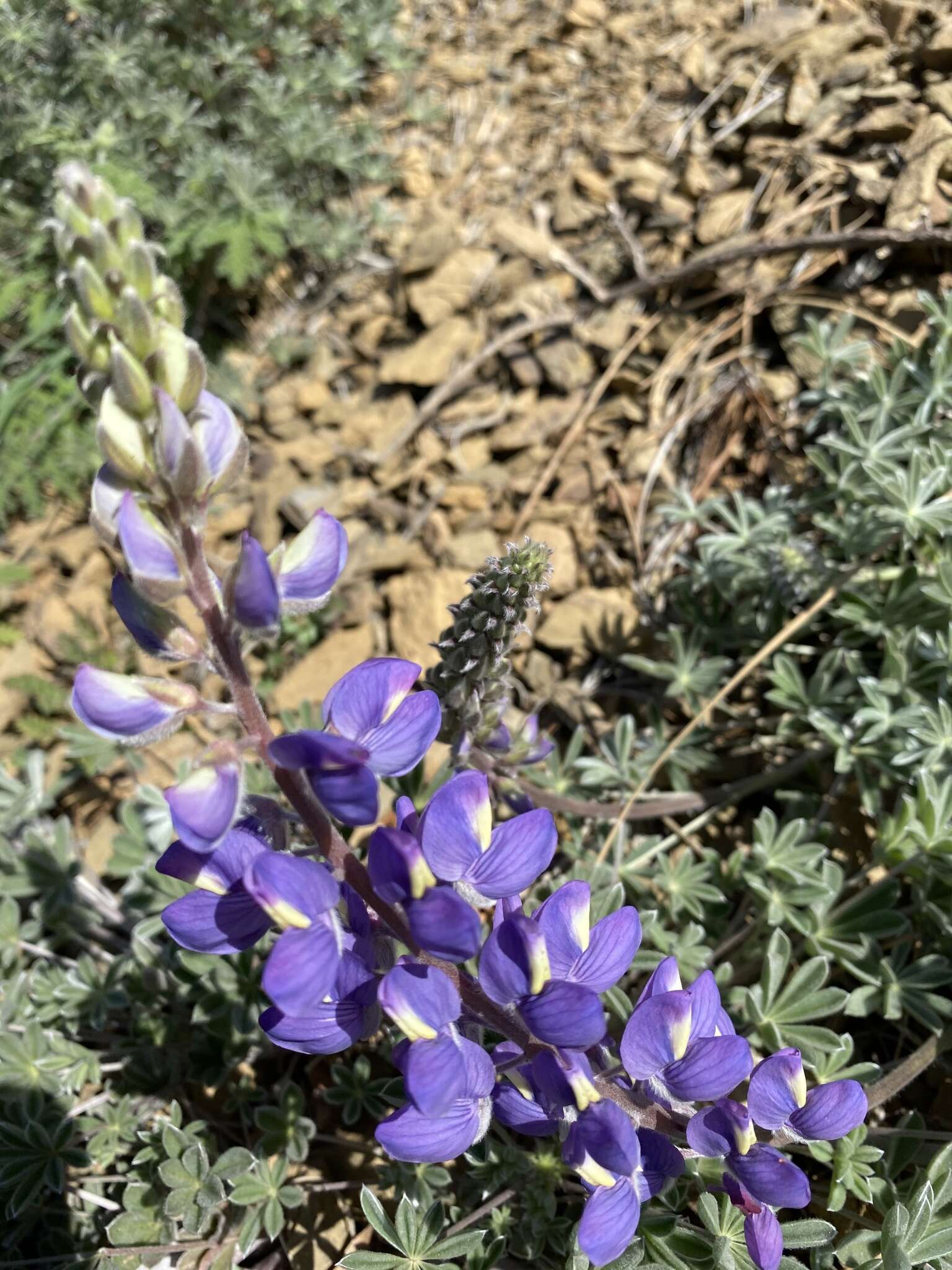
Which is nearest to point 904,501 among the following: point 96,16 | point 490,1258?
point 490,1258

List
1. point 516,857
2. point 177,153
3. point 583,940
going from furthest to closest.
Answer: point 177,153 < point 583,940 < point 516,857

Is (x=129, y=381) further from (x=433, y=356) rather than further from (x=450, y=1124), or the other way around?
(x=433, y=356)

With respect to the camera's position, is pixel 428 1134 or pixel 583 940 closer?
pixel 428 1134

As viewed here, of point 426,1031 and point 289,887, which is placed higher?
point 289,887

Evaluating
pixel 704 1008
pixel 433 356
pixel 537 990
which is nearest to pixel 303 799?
pixel 537 990

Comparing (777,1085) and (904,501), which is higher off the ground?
(777,1085)

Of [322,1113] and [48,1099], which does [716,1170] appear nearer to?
[322,1113]

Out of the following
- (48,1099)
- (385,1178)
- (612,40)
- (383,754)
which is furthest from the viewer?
(612,40)
